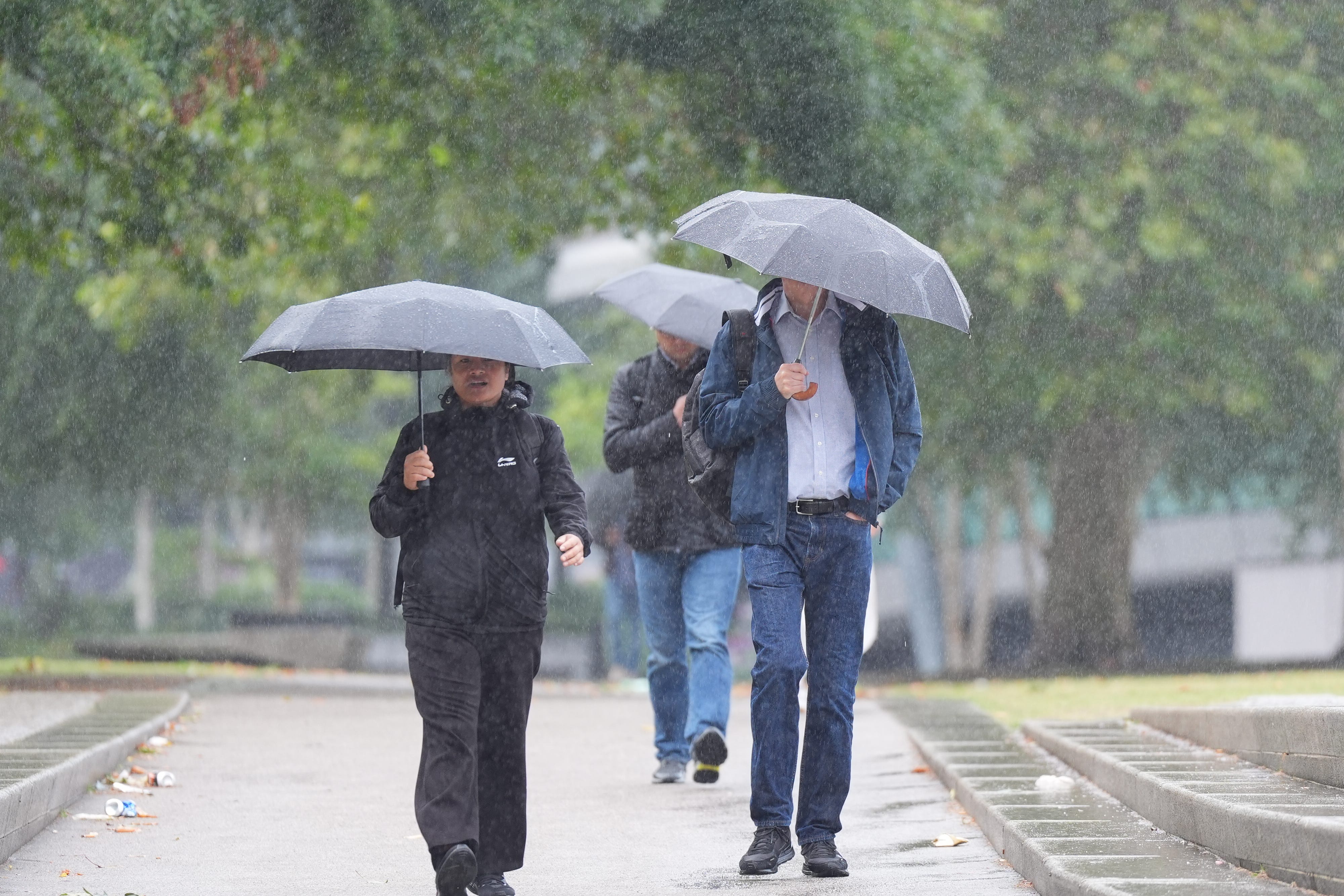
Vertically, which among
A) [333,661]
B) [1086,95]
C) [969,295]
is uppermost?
[1086,95]

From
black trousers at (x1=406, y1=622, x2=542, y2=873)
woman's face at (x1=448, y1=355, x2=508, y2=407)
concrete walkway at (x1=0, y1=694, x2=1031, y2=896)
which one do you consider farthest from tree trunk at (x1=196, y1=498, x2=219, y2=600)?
black trousers at (x1=406, y1=622, x2=542, y2=873)

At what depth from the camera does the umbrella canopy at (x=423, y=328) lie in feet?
17.5

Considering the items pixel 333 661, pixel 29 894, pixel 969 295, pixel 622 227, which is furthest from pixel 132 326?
pixel 29 894

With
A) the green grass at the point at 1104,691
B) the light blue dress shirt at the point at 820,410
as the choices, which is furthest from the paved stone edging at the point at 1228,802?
the green grass at the point at 1104,691

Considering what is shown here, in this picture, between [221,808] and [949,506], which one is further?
[949,506]

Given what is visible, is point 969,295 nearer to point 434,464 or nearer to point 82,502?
point 434,464

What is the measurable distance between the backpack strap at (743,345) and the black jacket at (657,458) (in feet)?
6.16

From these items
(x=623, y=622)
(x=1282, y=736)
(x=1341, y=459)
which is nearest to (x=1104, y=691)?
(x=623, y=622)

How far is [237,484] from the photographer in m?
31.4

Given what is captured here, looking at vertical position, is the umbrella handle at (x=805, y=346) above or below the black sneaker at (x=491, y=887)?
above

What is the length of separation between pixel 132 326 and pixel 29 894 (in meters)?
14.9

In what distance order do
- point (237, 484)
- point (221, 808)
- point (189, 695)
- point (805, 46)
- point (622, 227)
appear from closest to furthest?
1. point (221, 808)
2. point (805, 46)
3. point (189, 695)
4. point (622, 227)
5. point (237, 484)

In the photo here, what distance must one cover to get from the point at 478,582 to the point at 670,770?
3.05 metres

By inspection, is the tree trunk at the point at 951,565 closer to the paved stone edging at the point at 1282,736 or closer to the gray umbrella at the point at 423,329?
the paved stone edging at the point at 1282,736
